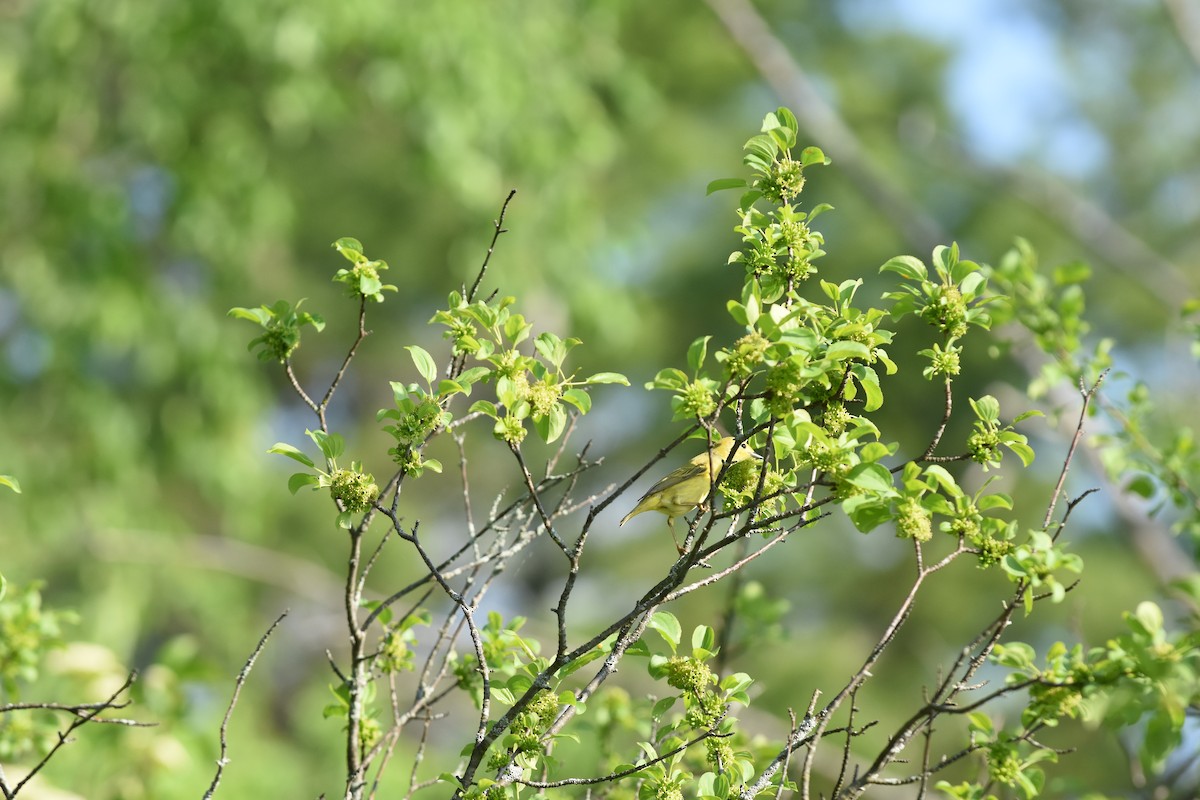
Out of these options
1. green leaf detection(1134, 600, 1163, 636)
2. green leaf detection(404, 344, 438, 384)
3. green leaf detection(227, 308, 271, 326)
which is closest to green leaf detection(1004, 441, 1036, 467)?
green leaf detection(1134, 600, 1163, 636)

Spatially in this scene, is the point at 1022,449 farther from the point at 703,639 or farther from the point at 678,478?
A: the point at 678,478

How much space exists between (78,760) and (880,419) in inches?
370

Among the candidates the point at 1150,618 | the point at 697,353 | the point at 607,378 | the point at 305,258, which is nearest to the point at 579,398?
the point at 607,378

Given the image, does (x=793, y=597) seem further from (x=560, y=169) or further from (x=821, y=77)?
(x=560, y=169)

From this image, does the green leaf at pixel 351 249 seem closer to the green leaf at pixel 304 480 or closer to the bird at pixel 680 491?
the green leaf at pixel 304 480

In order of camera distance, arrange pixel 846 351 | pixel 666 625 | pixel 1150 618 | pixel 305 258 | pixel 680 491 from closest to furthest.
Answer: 1. pixel 846 351
2. pixel 1150 618
3. pixel 666 625
4. pixel 680 491
5. pixel 305 258

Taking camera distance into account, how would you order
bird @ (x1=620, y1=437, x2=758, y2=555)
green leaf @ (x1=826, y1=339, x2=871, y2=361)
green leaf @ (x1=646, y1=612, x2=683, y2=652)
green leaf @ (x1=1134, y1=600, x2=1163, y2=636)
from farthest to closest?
bird @ (x1=620, y1=437, x2=758, y2=555), green leaf @ (x1=646, y1=612, x2=683, y2=652), green leaf @ (x1=1134, y1=600, x2=1163, y2=636), green leaf @ (x1=826, y1=339, x2=871, y2=361)

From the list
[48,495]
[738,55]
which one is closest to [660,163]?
[738,55]

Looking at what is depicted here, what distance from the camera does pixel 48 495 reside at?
7.25 m

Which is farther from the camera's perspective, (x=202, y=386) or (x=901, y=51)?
(x=901, y=51)

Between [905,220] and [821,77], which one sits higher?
[821,77]

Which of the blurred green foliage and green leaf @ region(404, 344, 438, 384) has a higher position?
the blurred green foliage

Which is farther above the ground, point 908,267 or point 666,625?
point 908,267

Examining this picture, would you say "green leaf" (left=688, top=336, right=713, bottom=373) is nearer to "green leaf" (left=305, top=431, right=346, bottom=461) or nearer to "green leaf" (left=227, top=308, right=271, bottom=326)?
"green leaf" (left=305, top=431, right=346, bottom=461)
